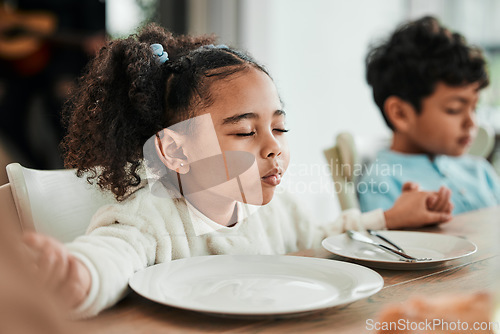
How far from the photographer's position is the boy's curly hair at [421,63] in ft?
3.55

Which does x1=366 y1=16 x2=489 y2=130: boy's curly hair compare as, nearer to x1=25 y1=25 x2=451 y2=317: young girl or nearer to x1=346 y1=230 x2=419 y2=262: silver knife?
x1=346 y1=230 x2=419 y2=262: silver knife

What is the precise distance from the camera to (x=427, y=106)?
1.09 meters

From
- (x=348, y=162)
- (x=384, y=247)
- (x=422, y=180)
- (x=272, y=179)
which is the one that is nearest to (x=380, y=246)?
(x=384, y=247)

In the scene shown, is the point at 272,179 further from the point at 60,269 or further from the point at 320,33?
the point at 320,33

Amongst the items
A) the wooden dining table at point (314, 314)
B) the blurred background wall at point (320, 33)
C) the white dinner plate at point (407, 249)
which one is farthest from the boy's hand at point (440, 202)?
the blurred background wall at point (320, 33)

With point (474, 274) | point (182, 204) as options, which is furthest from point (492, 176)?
point (182, 204)

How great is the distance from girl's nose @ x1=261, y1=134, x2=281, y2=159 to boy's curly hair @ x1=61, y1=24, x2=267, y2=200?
76mm

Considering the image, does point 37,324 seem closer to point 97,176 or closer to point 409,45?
point 97,176

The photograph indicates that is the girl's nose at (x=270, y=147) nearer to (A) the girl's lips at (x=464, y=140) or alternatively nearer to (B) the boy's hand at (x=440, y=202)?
(B) the boy's hand at (x=440, y=202)

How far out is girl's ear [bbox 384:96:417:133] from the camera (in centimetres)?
110

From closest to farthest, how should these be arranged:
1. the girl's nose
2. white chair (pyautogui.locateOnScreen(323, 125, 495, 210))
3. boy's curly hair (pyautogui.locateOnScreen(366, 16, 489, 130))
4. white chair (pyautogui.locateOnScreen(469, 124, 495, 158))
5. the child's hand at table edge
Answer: the girl's nose → the child's hand at table edge → white chair (pyautogui.locateOnScreen(323, 125, 495, 210)) → boy's curly hair (pyautogui.locateOnScreen(366, 16, 489, 130)) → white chair (pyautogui.locateOnScreen(469, 124, 495, 158))

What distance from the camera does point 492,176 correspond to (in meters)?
1.25

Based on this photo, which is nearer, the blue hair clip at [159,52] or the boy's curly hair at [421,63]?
the blue hair clip at [159,52]

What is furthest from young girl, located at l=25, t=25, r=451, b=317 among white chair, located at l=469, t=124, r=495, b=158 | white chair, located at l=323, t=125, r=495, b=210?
white chair, located at l=469, t=124, r=495, b=158
